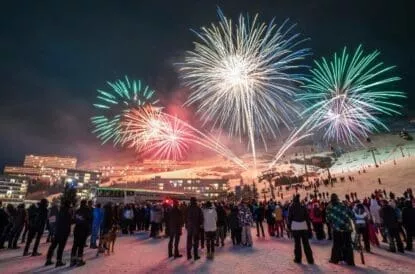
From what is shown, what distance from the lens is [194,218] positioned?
36.9ft

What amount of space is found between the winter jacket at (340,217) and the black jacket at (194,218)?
4789mm

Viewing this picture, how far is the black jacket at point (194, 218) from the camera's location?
1112 cm

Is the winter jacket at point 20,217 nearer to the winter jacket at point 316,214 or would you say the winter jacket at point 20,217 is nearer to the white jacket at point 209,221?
the white jacket at point 209,221

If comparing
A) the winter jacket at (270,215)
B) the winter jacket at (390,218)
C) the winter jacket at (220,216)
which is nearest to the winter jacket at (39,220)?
the winter jacket at (220,216)

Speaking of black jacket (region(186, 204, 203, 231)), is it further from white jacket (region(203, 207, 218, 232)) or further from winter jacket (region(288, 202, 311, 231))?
winter jacket (region(288, 202, 311, 231))

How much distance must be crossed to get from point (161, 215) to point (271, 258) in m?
11.8

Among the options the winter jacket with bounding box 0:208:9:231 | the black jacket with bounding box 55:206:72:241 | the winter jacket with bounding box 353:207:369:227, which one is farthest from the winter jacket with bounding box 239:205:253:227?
the winter jacket with bounding box 0:208:9:231

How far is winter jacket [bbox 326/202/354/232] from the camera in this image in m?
9.49

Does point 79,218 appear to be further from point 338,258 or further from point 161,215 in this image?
point 161,215

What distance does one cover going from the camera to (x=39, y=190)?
13275cm

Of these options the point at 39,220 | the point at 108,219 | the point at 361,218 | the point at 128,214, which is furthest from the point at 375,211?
the point at 128,214

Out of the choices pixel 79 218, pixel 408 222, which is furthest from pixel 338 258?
pixel 79 218

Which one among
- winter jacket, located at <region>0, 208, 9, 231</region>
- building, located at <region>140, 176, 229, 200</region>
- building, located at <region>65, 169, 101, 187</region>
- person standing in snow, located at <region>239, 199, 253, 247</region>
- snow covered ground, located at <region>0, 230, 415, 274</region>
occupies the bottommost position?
snow covered ground, located at <region>0, 230, 415, 274</region>

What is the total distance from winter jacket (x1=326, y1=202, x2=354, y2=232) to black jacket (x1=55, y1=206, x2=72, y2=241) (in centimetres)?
911
